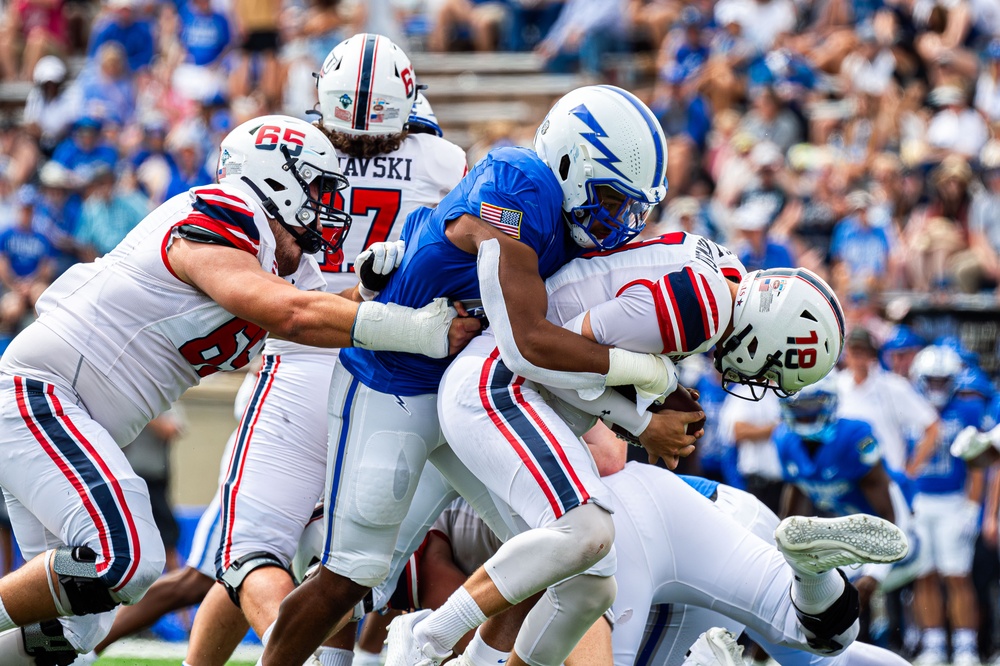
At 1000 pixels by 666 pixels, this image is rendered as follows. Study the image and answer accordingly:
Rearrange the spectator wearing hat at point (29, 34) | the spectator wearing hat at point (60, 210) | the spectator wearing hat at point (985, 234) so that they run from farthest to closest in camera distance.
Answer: the spectator wearing hat at point (29, 34)
the spectator wearing hat at point (60, 210)
the spectator wearing hat at point (985, 234)

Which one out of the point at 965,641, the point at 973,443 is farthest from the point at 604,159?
the point at 965,641

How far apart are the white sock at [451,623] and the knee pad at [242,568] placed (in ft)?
3.06

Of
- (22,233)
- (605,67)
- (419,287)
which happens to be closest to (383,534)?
(419,287)

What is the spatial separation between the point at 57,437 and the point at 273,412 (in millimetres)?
1038

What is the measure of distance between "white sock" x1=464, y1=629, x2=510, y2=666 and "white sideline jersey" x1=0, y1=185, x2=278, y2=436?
1.27 meters

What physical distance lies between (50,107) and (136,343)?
1027 cm

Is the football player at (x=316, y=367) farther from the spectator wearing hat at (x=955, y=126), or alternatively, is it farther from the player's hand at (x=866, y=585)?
the spectator wearing hat at (x=955, y=126)

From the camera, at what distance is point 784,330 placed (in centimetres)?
481

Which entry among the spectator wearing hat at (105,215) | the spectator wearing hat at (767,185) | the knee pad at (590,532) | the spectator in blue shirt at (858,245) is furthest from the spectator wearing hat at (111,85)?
the knee pad at (590,532)

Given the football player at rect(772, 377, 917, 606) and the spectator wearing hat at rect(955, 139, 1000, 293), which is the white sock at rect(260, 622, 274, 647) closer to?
the football player at rect(772, 377, 917, 606)

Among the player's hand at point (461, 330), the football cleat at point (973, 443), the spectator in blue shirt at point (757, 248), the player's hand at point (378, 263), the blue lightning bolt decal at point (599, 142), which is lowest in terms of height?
the football cleat at point (973, 443)

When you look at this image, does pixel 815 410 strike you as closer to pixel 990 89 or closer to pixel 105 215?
pixel 990 89

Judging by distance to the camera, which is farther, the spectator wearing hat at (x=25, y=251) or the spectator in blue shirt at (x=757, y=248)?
the spectator wearing hat at (x=25, y=251)

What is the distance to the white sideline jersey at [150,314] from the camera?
4.93m
